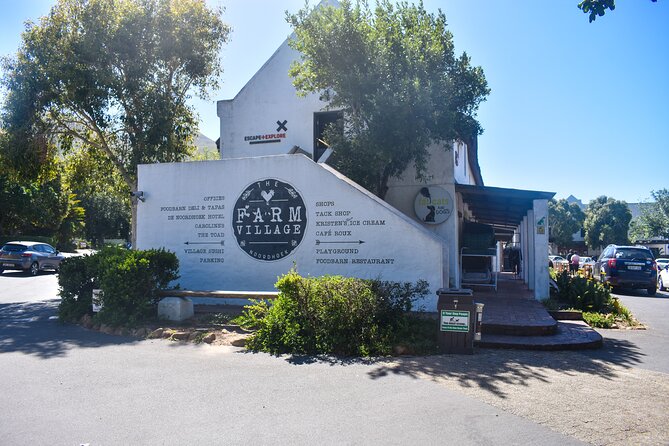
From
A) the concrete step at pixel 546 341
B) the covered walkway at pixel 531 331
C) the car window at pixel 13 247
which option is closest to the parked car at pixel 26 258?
the car window at pixel 13 247

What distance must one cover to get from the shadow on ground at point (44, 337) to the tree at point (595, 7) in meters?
8.24

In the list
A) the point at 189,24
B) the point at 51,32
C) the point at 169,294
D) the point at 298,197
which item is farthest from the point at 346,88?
the point at 51,32

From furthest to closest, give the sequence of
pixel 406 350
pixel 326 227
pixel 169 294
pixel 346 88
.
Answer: pixel 346 88, pixel 326 227, pixel 169 294, pixel 406 350

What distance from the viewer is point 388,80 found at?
12.2m

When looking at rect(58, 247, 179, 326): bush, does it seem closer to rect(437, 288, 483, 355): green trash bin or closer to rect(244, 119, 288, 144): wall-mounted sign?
rect(437, 288, 483, 355): green trash bin

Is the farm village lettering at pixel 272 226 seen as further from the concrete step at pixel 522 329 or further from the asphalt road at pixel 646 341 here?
the asphalt road at pixel 646 341

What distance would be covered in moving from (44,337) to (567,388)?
28.0 feet

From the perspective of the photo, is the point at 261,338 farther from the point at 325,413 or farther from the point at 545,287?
the point at 545,287

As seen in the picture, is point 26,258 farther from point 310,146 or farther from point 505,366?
point 505,366

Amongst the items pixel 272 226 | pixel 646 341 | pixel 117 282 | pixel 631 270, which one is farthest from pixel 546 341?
pixel 631 270

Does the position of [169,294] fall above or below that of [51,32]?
below

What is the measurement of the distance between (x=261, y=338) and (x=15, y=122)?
1253 centimetres

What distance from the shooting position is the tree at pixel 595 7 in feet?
18.0

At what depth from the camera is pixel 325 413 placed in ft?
17.7
